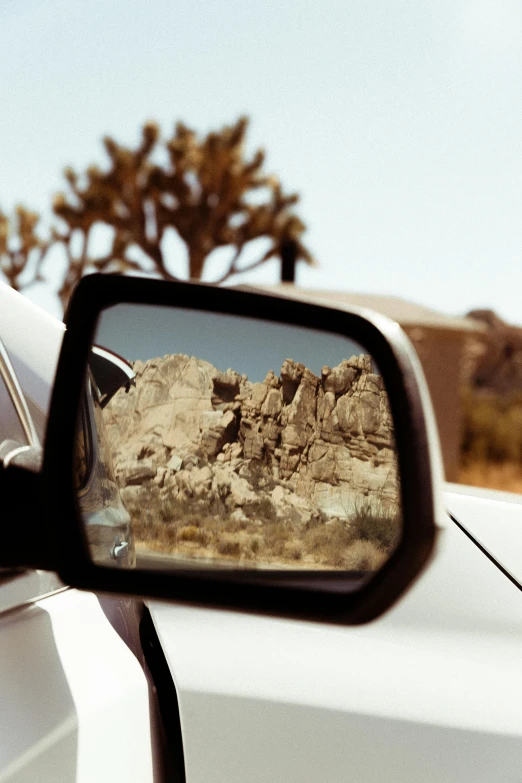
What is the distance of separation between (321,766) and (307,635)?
11.3 inches

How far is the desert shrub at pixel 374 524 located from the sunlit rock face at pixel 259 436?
0.02 metres

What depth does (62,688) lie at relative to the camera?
1387mm

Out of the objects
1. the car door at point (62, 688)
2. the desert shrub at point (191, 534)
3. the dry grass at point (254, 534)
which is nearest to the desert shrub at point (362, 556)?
the dry grass at point (254, 534)

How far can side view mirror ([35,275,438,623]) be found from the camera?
1104 millimetres

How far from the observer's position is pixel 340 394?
163 centimetres

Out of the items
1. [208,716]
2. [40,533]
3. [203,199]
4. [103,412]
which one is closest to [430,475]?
[40,533]

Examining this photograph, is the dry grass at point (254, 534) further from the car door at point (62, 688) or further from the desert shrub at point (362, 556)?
the car door at point (62, 688)

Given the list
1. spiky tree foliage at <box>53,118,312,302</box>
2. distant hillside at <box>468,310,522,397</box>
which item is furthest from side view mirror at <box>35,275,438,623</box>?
distant hillside at <box>468,310,522,397</box>

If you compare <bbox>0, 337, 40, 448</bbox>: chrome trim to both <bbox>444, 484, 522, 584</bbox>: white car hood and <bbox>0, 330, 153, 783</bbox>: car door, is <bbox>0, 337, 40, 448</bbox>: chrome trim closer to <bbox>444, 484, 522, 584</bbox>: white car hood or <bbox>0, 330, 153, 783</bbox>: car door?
<bbox>0, 330, 153, 783</bbox>: car door

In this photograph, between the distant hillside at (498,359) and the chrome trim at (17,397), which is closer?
Result: the chrome trim at (17,397)

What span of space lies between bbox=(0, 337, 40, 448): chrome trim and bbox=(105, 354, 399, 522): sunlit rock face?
0.47ft

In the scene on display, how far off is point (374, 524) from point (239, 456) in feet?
0.97

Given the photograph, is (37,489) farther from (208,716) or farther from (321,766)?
(321,766)

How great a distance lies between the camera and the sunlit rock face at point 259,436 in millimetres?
1504
